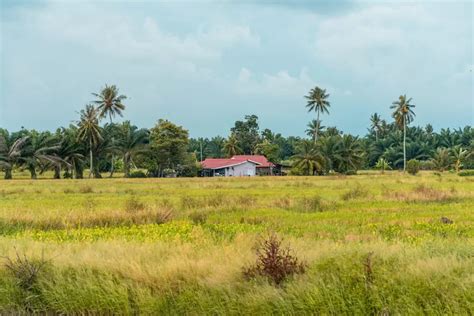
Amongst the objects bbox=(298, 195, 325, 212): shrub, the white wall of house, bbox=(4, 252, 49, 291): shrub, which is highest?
the white wall of house

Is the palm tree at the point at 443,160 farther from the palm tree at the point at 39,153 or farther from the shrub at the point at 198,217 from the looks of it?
the shrub at the point at 198,217

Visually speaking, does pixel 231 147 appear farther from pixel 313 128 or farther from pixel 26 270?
pixel 26 270

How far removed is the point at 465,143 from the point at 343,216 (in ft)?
272

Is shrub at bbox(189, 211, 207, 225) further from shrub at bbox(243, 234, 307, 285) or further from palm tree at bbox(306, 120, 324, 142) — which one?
palm tree at bbox(306, 120, 324, 142)

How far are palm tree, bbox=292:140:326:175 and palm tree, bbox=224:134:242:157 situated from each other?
1124 inches

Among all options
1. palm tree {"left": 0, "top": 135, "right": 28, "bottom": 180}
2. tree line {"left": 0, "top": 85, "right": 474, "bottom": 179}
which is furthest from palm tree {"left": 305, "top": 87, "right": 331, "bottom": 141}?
palm tree {"left": 0, "top": 135, "right": 28, "bottom": 180}

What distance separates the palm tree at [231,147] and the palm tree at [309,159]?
2855cm

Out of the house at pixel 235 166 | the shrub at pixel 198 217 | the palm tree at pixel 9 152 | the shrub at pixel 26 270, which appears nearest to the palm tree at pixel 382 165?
the house at pixel 235 166

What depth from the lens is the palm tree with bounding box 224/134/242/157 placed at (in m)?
96.4

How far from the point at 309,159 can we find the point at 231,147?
31104 millimetres

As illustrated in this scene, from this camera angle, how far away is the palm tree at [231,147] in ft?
316

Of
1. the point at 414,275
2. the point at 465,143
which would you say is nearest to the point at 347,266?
the point at 414,275

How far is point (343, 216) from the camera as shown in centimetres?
1858

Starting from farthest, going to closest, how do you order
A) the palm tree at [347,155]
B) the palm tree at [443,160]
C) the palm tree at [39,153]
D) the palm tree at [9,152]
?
the palm tree at [443,160], the palm tree at [347,155], the palm tree at [39,153], the palm tree at [9,152]
